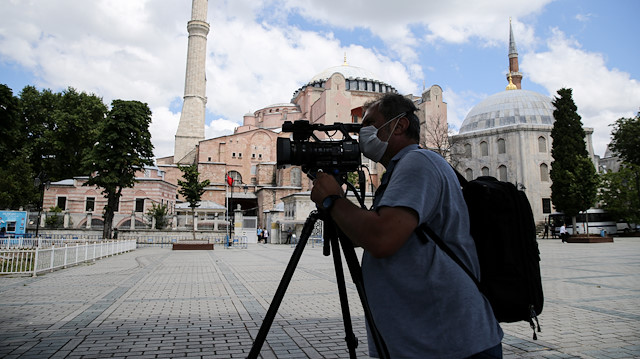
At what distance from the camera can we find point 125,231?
28344 mm

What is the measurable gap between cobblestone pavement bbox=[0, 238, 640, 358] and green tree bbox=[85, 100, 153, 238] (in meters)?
18.0

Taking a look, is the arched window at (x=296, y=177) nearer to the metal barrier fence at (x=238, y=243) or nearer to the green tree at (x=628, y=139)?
the metal barrier fence at (x=238, y=243)

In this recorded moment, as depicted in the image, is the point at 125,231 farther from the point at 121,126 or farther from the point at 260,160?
the point at 260,160

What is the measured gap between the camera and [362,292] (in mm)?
1742

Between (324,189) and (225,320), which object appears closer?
(324,189)

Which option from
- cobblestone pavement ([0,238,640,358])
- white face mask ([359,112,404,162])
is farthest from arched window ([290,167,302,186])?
white face mask ([359,112,404,162])

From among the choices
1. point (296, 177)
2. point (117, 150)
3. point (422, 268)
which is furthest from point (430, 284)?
point (296, 177)

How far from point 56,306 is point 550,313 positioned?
6891mm

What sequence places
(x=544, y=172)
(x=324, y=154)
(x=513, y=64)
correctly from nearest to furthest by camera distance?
(x=324, y=154) < (x=544, y=172) < (x=513, y=64)

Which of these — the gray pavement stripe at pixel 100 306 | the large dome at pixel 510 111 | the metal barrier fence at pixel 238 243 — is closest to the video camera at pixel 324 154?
the gray pavement stripe at pixel 100 306

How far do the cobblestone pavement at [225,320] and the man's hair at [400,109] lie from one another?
2530mm

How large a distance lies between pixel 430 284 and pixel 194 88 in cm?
5138

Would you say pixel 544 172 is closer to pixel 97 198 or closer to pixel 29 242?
pixel 29 242

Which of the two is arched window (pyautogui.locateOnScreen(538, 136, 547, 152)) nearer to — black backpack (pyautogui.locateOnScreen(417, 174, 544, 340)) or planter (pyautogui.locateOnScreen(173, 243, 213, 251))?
planter (pyautogui.locateOnScreen(173, 243, 213, 251))
